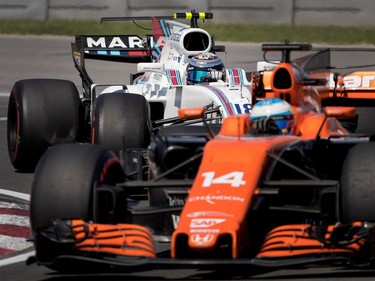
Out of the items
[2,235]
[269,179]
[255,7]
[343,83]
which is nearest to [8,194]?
[2,235]

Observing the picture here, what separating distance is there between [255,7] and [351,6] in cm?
219

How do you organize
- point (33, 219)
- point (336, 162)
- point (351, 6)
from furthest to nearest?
point (351, 6) < point (336, 162) < point (33, 219)

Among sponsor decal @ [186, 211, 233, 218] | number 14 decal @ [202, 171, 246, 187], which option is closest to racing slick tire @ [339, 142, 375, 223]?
number 14 decal @ [202, 171, 246, 187]

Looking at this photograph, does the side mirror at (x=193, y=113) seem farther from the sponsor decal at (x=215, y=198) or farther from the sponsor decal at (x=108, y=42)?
the sponsor decal at (x=108, y=42)

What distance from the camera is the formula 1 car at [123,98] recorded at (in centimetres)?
1259

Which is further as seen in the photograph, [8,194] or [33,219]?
[8,194]

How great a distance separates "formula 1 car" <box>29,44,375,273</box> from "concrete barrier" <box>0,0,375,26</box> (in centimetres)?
1820

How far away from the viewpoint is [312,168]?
8961 millimetres

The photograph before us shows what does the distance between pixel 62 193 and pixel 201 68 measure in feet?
23.7

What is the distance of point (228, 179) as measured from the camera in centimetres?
833

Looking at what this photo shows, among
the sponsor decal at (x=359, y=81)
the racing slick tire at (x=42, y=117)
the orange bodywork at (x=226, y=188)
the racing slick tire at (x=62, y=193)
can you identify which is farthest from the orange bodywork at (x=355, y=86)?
the racing slick tire at (x=62, y=193)

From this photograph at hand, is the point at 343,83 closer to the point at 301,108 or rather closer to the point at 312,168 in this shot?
the point at 301,108

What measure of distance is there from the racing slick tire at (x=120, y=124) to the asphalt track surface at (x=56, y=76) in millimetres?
1039

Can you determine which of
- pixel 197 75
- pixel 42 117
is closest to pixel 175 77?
pixel 197 75
